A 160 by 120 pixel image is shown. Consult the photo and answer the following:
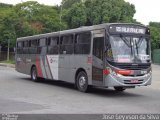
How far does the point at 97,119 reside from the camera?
1047cm

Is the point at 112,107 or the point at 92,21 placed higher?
the point at 92,21

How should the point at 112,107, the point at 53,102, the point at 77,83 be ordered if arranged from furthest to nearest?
the point at 77,83 < the point at 53,102 < the point at 112,107

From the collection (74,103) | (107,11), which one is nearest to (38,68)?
(74,103)

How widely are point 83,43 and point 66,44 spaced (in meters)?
1.93

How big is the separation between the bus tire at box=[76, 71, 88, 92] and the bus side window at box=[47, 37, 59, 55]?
3.03 meters

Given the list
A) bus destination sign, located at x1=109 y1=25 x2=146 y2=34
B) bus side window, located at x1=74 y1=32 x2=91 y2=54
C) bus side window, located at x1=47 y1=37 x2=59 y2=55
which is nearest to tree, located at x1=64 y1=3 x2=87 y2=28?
bus side window, located at x1=47 y1=37 x2=59 y2=55

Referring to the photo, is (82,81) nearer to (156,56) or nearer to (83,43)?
(83,43)

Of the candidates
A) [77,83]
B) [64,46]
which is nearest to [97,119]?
[77,83]

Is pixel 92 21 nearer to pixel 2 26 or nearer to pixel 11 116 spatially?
pixel 2 26

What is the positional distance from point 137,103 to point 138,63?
252 centimetres

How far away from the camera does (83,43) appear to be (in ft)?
57.7

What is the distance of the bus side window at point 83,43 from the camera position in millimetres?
17156

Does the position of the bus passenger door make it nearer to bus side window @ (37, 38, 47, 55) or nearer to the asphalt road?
the asphalt road

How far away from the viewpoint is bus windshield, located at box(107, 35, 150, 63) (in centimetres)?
1578
